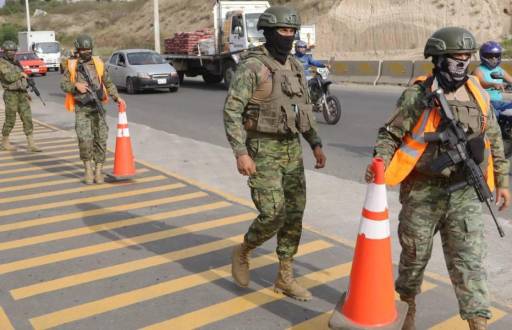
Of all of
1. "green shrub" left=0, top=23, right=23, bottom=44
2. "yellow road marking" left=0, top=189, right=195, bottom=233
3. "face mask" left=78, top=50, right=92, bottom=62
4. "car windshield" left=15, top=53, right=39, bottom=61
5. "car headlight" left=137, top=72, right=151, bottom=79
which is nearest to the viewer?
"yellow road marking" left=0, top=189, right=195, bottom=233

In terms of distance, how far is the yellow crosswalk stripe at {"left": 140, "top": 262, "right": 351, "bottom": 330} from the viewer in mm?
3711

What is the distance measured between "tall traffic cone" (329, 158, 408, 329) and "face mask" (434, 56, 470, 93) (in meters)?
0.53

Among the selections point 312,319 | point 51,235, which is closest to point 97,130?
point 51,235

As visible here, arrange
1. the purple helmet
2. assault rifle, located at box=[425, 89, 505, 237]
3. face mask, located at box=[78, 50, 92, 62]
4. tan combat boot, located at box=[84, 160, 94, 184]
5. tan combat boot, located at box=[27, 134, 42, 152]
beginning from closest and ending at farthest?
assault rifle, located at box=[425, 89, 505, 237] → the purple helmet → face mask, located at box=[78, 50, 92, 62] → tan combat boot, located at box=[84, 160, 94, 184] → tan combat boot, located at box=[27, 134, 42, 152]

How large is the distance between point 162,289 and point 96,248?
112 cm

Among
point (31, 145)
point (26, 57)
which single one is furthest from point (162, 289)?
point (26, 57)

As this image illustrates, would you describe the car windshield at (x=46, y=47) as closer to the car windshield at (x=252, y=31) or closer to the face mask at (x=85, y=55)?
the car windshield at (x=252, y=31)

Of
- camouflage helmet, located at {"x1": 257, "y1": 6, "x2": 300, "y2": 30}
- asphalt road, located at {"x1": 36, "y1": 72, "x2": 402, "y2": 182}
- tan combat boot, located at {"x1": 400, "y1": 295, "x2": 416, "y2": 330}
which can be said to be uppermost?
camouflage helmet, located at {"x1": 257, "y1": 6, "x2": 300, "y2": 30}

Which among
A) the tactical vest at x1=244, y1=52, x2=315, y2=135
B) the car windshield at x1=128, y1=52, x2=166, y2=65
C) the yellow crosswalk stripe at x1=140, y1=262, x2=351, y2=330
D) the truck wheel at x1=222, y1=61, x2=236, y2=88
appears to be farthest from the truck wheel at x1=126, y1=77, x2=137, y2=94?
the tactical vest at x1=244, y1=52, x2=315, y2=135

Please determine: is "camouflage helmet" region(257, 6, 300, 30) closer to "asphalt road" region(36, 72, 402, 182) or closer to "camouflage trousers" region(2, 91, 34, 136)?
"asphalt road" region(36, 72, 402, 182)

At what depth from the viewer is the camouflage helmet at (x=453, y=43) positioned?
302 cm

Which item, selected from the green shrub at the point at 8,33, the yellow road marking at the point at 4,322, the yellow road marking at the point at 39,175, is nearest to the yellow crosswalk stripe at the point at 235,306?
the yellow road marking at the point at 4,322

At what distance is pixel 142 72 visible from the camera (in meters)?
19.8

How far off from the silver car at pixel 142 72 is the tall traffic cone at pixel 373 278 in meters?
17.3
